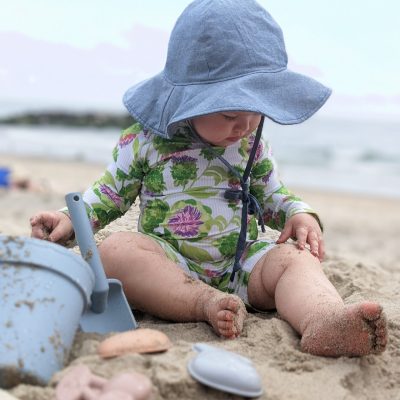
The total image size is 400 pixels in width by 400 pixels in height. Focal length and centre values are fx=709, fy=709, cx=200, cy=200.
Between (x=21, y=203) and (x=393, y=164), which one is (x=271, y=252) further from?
(x=393, y=164)

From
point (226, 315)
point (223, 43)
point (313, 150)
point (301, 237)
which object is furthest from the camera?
point (313, 150)

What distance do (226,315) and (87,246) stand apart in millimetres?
386

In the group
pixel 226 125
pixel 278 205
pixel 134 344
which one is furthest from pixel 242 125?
pixel 134 344

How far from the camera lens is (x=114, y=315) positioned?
5.94ft

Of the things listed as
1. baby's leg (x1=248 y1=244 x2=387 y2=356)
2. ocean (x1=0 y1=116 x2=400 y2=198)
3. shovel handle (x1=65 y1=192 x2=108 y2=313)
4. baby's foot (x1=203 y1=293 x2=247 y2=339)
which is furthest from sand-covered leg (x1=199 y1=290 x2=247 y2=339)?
ocean (x1=0 y1=116 x2=400 y2=198)

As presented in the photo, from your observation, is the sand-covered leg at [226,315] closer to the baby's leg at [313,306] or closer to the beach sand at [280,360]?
the beach sand at [280,360]

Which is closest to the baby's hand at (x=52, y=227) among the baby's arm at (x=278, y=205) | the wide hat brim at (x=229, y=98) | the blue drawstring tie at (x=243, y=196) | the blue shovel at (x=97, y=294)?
the blue shovel at (x=97, y=294)

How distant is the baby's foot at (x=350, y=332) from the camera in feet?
5.29

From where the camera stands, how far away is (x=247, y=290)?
2156 mm

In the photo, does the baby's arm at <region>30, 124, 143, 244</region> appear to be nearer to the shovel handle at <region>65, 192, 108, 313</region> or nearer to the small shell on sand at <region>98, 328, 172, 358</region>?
the shovel handle at <region>65, 192, 108, 313</region>

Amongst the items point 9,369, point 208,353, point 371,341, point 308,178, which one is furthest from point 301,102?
point 308,178

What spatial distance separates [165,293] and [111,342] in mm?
505

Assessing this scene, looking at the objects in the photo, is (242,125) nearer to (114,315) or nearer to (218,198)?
(218,198)

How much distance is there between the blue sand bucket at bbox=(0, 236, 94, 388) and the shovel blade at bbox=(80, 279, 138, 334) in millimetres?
221
